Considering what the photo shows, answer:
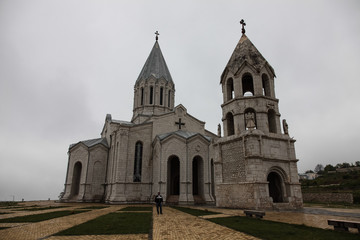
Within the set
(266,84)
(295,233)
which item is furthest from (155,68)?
(295,233)

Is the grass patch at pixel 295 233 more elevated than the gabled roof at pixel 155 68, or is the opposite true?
the gabled roof at pixel 155 68

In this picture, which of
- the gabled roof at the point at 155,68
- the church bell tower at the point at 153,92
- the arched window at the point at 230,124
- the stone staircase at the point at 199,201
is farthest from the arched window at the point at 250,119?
→ the gabled roof at the point at 155,68

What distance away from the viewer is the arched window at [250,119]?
1441 cm

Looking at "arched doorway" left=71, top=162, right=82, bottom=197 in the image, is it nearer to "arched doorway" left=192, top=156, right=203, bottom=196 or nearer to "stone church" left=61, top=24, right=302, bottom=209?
"stone church" left=61, top=24, right=302, bottom=209

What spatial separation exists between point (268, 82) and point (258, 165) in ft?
21.9

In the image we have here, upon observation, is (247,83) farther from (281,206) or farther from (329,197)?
(329,197)

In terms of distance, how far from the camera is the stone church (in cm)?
1434

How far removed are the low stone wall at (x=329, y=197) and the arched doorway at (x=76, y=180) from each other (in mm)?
26809

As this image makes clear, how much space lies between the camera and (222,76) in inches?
713

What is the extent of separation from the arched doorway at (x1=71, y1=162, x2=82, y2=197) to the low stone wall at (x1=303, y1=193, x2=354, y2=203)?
26.8 meters

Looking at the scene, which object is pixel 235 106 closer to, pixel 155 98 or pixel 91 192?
pixel 155 98

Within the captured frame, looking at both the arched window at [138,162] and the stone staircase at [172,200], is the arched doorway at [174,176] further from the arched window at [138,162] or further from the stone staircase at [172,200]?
the arched window at [138,162]

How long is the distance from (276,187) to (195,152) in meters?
8.59

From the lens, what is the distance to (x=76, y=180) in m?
26.1
